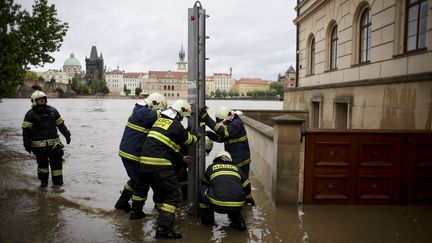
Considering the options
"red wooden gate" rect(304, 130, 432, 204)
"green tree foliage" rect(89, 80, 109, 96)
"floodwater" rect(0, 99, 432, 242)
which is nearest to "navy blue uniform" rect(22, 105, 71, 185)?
"floodwater" rect(0, 99, 432, 242)

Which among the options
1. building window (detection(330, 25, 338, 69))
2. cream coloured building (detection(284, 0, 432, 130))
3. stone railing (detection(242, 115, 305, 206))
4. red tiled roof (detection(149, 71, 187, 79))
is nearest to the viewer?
stone railing (detection(242, 115, 305, 206))

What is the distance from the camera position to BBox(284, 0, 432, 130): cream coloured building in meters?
9.09

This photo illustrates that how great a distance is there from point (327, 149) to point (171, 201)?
2.98 metres

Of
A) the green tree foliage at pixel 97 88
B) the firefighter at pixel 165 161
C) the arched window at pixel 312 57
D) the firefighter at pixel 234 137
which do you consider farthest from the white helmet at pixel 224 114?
the green tree foliage at pixel 97 88

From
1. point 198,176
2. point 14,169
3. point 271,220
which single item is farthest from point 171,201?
point 14,169

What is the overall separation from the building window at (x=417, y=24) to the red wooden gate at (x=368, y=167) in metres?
4.00

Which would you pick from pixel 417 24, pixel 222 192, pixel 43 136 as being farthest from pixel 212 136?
pixel 417 24

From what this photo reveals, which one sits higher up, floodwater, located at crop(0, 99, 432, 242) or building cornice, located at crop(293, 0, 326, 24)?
building cornice, located at crop(293, 0, 326, 24)

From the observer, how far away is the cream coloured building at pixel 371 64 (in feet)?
29.8

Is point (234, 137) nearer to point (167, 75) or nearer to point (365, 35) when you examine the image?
point (365, 35)

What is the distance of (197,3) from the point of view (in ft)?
19.3

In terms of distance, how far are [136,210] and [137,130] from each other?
4.26ft

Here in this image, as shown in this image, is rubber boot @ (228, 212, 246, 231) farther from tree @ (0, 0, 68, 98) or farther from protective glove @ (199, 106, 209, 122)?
tree @ (0, 0, 68, 98)

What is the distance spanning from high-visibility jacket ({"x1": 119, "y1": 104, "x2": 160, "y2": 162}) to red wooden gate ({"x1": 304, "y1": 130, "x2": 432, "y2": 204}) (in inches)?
107
